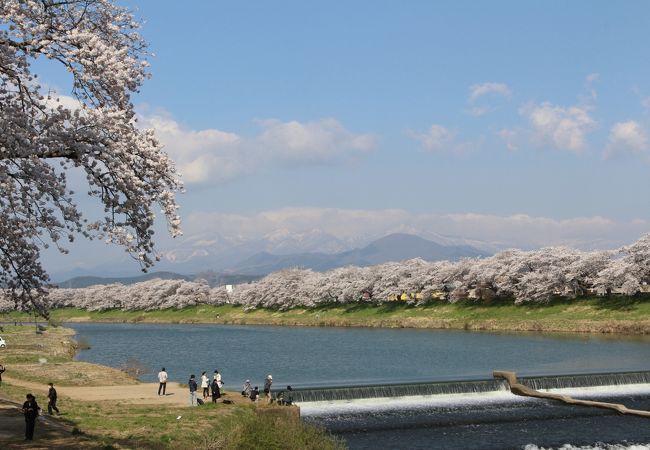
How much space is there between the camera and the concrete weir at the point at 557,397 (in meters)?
41.1

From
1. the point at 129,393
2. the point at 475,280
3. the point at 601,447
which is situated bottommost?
the point at 601,447

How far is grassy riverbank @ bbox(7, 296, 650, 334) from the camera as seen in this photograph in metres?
91.9

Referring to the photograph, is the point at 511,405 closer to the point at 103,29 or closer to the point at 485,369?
the point at 485,369

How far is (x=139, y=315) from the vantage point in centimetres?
19262

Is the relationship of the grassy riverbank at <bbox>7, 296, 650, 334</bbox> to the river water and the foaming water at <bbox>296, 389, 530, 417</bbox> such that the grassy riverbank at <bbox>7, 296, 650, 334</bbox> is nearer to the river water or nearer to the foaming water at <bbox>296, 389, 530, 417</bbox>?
the river water

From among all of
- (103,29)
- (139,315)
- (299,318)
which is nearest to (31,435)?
(103,29)

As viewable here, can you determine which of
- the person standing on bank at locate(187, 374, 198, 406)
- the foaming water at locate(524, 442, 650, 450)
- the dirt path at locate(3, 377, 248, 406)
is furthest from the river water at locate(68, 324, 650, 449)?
the person standing on bank at locate(187, 374, 198, 406)

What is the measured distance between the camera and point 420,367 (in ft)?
207

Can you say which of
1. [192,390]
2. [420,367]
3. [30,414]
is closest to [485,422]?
[192,390]

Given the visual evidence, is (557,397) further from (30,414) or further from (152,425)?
(30,414)

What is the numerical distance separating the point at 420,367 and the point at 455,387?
52.4 ft

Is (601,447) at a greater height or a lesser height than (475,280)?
lesser

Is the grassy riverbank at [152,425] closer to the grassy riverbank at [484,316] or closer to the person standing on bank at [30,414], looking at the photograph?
the person standing on bank at [30,414]

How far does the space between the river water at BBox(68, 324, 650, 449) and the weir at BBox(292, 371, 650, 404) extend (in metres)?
0.86
